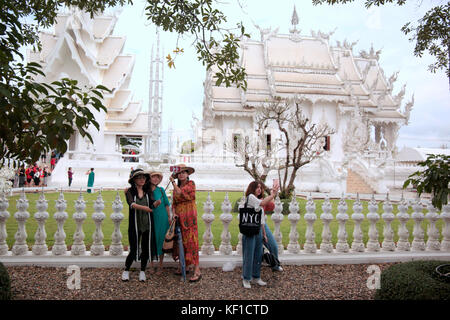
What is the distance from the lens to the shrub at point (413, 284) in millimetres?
2943

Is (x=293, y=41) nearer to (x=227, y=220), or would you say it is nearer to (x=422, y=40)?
(x=422, y=40)

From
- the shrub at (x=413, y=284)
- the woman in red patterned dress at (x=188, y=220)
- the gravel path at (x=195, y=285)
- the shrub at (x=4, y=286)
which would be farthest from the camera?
the woman in red patterned dress at (x=188, y=220)

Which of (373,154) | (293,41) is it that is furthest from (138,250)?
(293,41)

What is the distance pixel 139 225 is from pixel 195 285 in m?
1.03

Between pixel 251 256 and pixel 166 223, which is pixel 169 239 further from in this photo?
pixel 251 256

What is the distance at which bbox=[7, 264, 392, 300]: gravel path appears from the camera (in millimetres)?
3777

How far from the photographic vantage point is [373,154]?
2270cm

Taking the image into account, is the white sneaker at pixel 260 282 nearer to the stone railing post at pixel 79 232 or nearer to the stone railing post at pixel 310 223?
the stone railing post at pixel 310 223

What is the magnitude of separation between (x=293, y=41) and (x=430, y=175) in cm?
3025

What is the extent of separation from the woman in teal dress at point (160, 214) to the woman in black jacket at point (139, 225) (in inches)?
4.5

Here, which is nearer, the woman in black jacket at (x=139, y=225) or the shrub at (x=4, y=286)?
the shrub at (x=4, y=286)

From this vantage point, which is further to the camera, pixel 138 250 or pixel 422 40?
pixel 422 40

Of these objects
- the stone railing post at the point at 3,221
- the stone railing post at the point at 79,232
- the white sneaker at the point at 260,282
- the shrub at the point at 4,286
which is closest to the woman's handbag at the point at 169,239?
Result: the white sneaker at the point at 260,282

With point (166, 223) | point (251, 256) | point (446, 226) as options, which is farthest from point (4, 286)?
point (446, 226)
